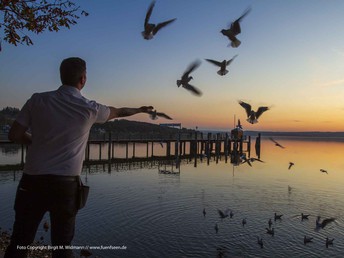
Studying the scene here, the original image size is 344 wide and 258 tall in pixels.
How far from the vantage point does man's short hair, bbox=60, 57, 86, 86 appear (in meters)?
3.57

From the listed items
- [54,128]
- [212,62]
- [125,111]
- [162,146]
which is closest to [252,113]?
[212,62]

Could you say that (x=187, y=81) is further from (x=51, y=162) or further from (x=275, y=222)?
(x=275, y=222)

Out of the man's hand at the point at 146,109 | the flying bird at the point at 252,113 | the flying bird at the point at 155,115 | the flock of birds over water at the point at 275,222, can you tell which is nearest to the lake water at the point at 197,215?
the flock of birds over water at the point at 275,222

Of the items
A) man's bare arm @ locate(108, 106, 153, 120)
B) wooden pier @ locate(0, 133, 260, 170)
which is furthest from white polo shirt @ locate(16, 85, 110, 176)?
wooden pier @ locate(0, 133, 260, 170)

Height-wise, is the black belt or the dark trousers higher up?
the black belt

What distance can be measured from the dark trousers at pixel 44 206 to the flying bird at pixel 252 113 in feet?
26.4

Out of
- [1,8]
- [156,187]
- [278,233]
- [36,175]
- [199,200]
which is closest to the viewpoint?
[36,175]

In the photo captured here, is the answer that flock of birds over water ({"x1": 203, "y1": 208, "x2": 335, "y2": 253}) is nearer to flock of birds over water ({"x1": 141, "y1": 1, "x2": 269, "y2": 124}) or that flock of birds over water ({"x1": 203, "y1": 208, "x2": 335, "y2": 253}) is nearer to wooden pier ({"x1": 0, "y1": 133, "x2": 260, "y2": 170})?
flock of birds over water ({"x1": 141, "y1": 1, "x2": 269, "y2": 124})

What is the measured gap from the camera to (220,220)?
19859mm

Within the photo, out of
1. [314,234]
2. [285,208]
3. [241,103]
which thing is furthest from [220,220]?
[241,103]

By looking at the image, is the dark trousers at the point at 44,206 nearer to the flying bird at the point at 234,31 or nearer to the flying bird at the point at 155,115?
the flying bird at the point at 155,115

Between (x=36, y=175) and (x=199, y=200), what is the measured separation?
2301 cm

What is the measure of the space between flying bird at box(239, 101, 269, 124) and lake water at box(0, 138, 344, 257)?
20.9 feet

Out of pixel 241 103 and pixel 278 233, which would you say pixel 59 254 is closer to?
pixel 241 103
